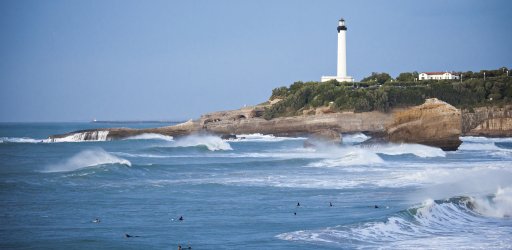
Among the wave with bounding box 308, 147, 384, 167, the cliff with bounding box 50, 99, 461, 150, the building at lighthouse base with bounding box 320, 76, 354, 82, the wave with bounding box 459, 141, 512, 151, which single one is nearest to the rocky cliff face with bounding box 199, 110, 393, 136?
the cliff with bounding box 50, 99, 461, 150

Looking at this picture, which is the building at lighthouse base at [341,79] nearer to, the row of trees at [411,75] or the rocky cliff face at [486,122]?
the row of trees at [411,75]

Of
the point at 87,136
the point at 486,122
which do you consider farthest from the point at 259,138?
the point at 486,122

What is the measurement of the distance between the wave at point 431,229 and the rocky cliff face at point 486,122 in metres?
47.5

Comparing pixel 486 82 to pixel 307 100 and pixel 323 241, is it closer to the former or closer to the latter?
pixel 307 100

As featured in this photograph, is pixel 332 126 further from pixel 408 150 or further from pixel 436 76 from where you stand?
pixel 436 76

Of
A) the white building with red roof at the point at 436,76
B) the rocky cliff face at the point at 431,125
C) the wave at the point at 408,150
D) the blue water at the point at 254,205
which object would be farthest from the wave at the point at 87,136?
the white building with red roof at the point at 436,76

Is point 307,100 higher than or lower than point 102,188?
higher

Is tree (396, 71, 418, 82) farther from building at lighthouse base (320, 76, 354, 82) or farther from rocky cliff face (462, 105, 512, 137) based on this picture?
rocky cliff face (462, 105, 512, 137)

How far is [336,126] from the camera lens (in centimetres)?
7306

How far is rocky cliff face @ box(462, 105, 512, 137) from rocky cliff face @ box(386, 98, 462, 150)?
20475mm

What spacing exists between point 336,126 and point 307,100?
35.3 ft

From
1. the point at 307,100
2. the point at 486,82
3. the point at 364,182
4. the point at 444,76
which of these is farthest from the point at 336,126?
the point at 364,182

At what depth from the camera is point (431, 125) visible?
48.7 meters

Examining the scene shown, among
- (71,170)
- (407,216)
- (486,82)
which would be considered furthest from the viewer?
(486,82)
